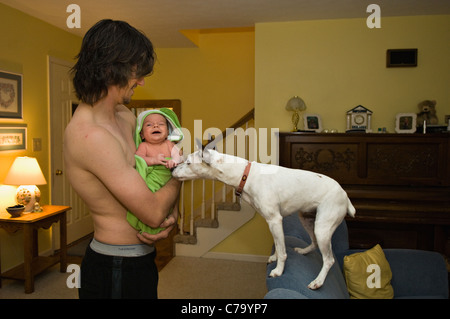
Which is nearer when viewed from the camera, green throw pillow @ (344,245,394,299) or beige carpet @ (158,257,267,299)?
green throw pillow @ (344,245,394,299)

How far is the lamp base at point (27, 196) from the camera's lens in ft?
11.4

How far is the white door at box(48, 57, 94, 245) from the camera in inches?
171

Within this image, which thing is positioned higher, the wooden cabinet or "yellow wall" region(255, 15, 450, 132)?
"yellow wall" region(255, 15, 450, 132)

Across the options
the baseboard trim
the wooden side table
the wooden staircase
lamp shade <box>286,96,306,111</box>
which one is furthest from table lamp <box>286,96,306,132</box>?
the wooden side table

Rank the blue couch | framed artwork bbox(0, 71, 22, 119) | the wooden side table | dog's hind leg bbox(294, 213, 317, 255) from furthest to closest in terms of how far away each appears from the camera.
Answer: framed artwork bbox(0, 71, 22, 119) → the wooden side table → the blue couch → dog's hind leg bbox(294, 213, 317, 255)

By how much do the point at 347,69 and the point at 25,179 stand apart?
141 inches

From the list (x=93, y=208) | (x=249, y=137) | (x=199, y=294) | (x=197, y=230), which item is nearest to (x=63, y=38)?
(x=249, y=137)

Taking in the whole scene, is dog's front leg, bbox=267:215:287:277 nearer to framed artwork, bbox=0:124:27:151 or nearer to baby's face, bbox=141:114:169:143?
baby's face, bbox=141:114:169:143

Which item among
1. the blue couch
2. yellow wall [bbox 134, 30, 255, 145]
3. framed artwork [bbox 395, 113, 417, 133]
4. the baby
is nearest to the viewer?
the baby

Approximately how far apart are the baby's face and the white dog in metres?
0.15

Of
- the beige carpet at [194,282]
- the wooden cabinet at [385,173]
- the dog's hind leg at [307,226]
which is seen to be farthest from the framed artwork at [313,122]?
the dog's hind leg at [307,226]

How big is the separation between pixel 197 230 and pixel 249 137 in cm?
132

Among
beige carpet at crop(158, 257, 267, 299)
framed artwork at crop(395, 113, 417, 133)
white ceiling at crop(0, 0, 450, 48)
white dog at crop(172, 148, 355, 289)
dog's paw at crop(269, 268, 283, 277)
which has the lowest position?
beige carpet at crop(158, 257, 267, 299)

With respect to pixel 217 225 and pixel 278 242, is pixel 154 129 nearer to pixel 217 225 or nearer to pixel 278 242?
pixel 278 242
